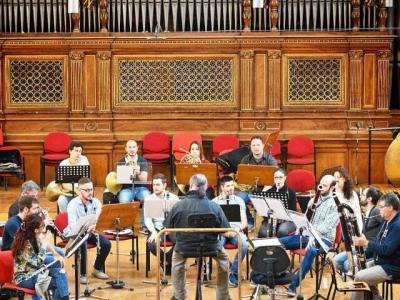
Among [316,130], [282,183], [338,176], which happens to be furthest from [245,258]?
[316,130]

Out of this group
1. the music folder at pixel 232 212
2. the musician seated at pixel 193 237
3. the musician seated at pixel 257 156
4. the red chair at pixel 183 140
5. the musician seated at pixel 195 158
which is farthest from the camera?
the red chair at pixel 183 140

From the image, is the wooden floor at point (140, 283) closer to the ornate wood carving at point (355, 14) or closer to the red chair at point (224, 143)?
the red chair at point (224, 143)

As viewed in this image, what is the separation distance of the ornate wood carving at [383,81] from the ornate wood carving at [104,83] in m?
4.69

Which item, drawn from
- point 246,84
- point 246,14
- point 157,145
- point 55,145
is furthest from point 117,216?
point 246,14

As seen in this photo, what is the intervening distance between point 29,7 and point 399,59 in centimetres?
678

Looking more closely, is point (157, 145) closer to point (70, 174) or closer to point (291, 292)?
point (70, 174)

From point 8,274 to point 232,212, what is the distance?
9.31ft

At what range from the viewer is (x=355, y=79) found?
17.5 metres

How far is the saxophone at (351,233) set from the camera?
32.3 ft

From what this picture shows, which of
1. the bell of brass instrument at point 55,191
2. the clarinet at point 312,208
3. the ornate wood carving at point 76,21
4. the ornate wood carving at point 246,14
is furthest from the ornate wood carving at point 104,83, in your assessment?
the clarinet at point 312,208

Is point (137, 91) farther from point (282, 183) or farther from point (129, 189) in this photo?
point (282, 183)

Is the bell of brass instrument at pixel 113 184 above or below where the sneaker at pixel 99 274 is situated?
above

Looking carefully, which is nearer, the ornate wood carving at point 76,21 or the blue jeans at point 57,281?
the blue jeans at point 57,281

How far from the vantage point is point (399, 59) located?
18531mm
